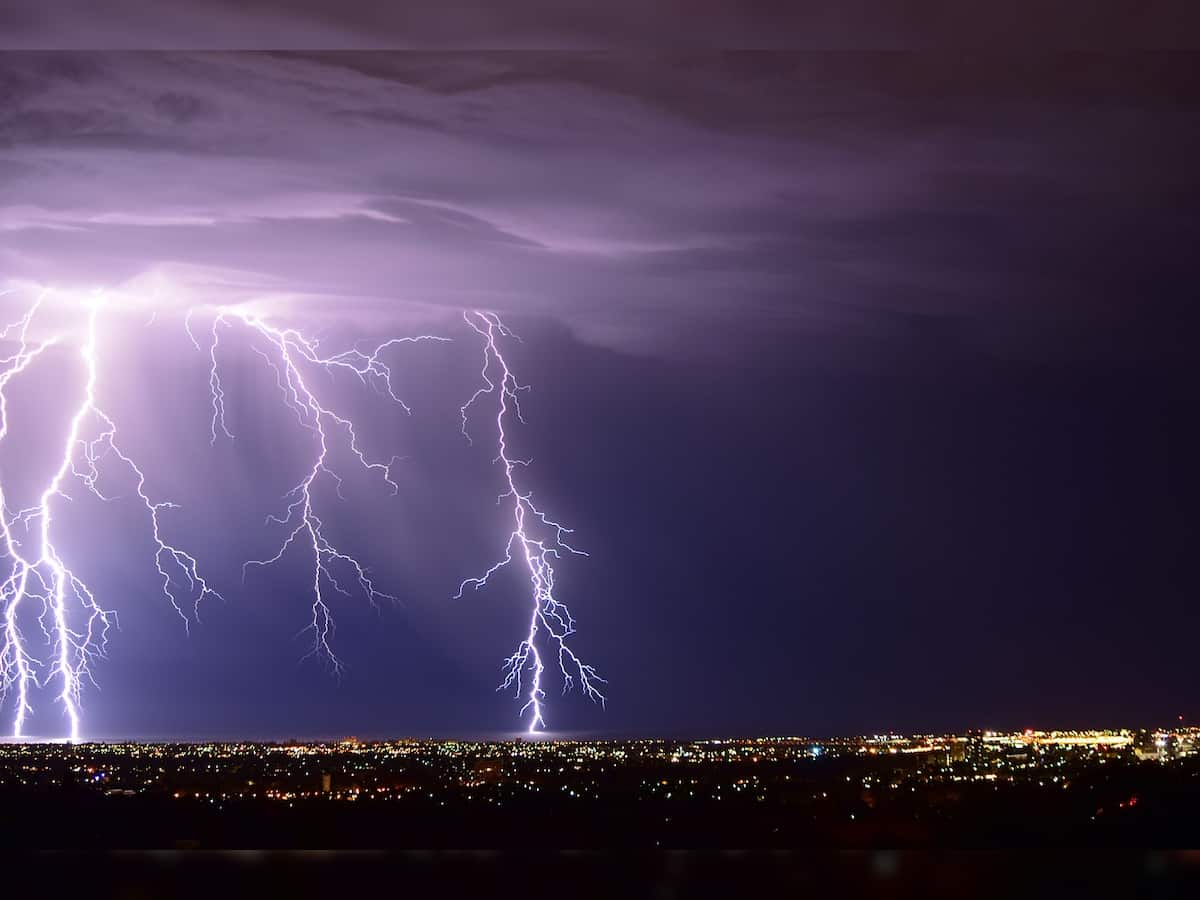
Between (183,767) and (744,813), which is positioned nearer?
(744,813)

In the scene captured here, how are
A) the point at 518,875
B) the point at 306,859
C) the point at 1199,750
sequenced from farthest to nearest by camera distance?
the point at 1199,750, the point at 306,859, the point at 518,875

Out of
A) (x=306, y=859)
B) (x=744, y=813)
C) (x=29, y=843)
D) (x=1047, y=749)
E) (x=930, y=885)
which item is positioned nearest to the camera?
(x=930, y=885)

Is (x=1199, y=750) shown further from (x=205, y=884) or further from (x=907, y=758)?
(x=205, y=884)

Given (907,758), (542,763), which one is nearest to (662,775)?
(542,763)

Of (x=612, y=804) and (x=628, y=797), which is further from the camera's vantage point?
(x=628, y=797)

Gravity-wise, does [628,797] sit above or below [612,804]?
above

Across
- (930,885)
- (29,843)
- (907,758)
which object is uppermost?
(907,758)

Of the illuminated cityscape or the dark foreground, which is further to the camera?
the illuminated cityscape

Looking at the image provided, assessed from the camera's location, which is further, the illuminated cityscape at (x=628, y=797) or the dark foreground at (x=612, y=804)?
the illuminated cityscape at (x=628, y=797)

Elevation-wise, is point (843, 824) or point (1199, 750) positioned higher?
point (1199, 750)

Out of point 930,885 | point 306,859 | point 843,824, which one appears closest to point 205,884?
point 306,859
